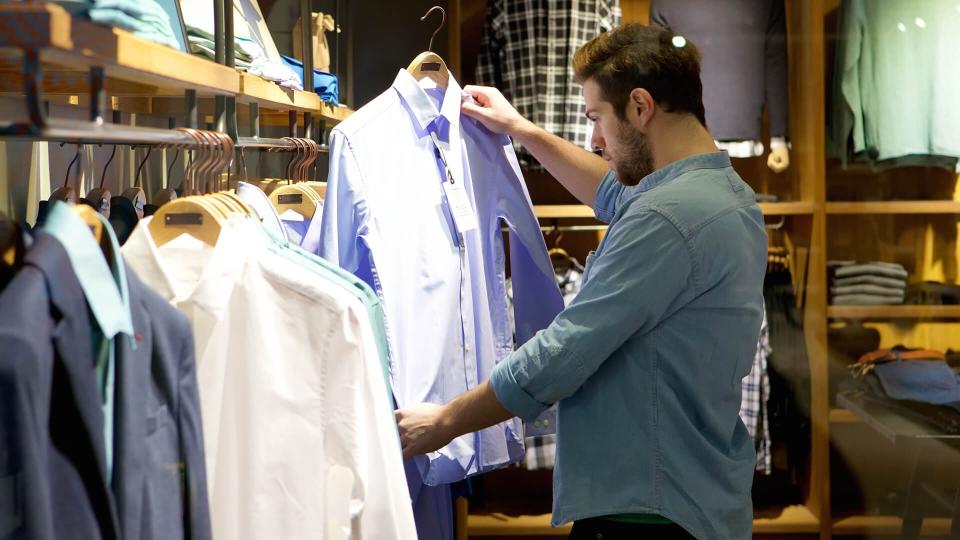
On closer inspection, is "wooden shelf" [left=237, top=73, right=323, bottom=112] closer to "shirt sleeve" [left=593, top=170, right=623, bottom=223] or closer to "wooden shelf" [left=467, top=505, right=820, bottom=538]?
"shirt sleeve" [left=593, top=170, right=623, bottom=223]

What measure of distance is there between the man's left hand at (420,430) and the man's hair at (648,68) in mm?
638

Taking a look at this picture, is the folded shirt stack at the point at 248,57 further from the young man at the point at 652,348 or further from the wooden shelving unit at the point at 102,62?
the young man at the point at 652,348

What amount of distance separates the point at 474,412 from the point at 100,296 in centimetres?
87

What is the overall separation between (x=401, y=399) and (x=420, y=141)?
515mm

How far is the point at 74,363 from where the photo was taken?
92 cm

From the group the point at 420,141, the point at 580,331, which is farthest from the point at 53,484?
the point at 420,141

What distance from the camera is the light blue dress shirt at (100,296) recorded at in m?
0.96

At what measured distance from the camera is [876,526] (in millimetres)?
3426

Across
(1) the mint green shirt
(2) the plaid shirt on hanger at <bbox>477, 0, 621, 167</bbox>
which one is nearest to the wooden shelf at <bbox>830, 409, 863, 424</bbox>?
(1) the mint green shirt

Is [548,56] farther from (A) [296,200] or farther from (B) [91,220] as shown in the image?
(B) [91,220]

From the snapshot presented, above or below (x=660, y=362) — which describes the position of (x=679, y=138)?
above

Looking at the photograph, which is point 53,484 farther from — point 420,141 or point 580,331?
point 420,141

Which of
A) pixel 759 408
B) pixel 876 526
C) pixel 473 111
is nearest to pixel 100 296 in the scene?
pixel 473 111

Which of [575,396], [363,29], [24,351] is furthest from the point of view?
[363,29]
